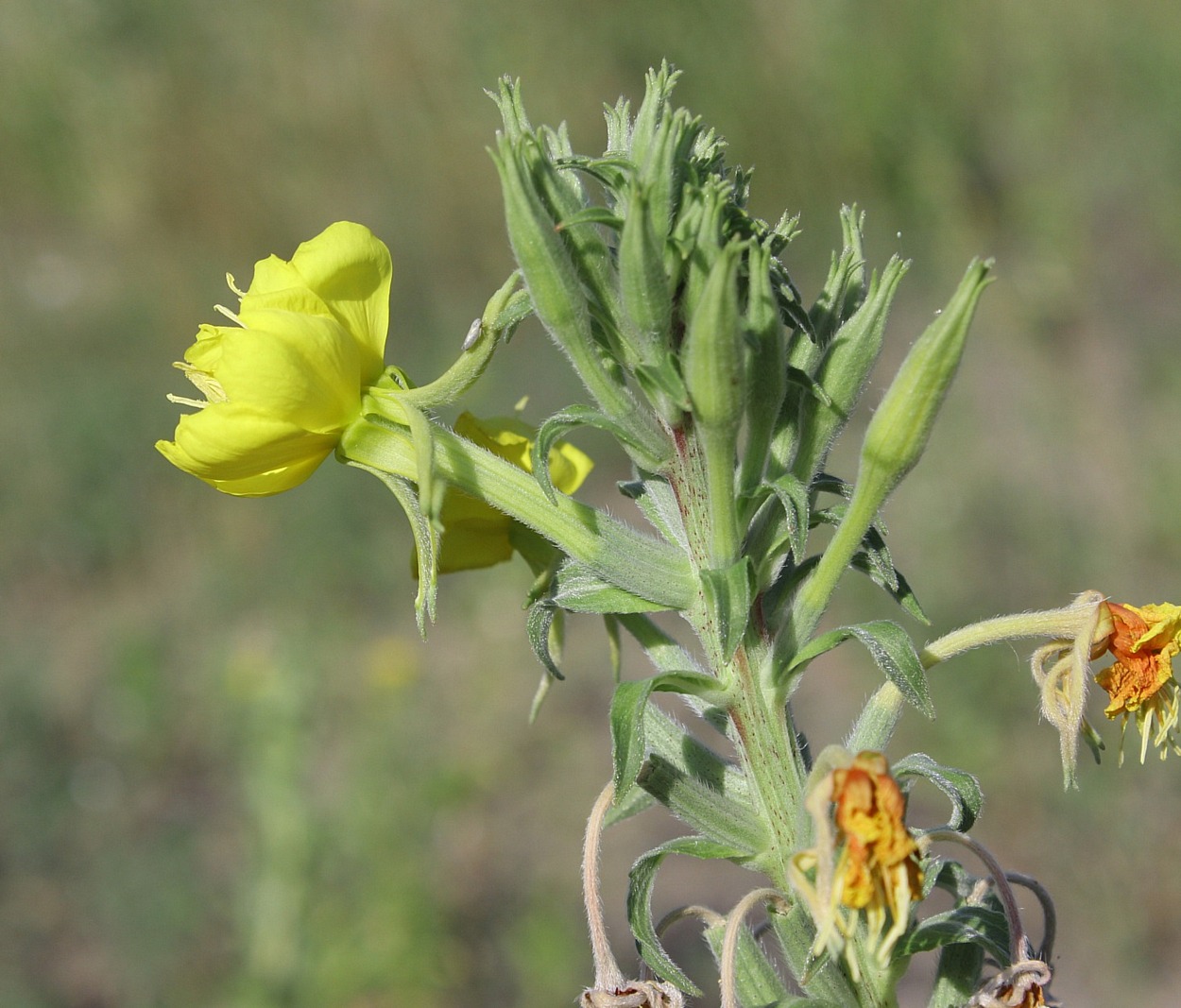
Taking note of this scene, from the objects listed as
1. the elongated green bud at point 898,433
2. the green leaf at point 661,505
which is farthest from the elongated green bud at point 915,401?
the green leaf at point 661,505

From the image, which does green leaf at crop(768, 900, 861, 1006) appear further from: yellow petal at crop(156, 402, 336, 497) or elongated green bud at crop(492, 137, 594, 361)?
yellow petal at crop(156, 402, 336, 497)

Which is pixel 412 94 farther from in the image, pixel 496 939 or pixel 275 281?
pixel 275 281

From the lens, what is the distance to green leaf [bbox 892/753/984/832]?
1395 millimetres

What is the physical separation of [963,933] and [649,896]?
1.47 feet

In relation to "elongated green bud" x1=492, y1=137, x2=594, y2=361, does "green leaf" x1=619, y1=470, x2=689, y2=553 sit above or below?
below

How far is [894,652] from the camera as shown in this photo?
133 cm

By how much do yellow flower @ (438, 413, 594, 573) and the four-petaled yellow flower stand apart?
2.81 ft

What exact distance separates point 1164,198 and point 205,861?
8725 millimetres

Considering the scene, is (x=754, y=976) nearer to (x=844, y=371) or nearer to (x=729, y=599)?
(x=729, y=599)

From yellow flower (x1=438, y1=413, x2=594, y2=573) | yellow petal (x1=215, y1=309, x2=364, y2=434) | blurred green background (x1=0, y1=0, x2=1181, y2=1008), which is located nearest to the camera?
yellow petal (x1=215, y1=309, x2=364, y2=434)

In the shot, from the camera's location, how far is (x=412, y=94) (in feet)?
35.7

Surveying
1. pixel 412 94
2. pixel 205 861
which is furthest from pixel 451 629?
pixel 412 94

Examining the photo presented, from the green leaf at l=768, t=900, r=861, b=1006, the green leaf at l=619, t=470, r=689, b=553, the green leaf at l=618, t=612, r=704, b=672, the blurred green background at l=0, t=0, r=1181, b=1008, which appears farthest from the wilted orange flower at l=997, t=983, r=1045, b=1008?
the blurred green background at l=0, t=0, r=1181, b=1008

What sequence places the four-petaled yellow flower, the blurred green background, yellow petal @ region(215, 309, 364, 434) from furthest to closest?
1. the blurred green background
2. the four-petaled yellow flower
3. yellow petal @ region(215, 309, 364, 434)
